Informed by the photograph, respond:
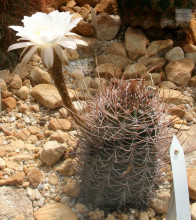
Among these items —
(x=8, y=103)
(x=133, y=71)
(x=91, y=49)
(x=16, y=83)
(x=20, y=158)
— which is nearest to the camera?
(x=20, y=158)

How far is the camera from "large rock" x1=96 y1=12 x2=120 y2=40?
2705 millimetres

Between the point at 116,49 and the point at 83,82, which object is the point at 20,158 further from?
the point at 116,49

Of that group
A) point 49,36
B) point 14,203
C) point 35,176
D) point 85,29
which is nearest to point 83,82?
point 85,29

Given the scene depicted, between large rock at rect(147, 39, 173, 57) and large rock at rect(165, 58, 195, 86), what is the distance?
6.3 inches

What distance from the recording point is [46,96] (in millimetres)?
2168

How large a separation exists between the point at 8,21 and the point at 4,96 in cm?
52

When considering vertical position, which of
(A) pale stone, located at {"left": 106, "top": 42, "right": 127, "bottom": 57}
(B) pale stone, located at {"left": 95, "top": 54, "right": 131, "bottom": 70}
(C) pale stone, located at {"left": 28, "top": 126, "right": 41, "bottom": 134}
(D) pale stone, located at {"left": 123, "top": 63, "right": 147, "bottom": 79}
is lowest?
(C) pale stone, located at {"left": 28, "top": 126, "right": 41, "bottom": 134}

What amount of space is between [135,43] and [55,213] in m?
1.42

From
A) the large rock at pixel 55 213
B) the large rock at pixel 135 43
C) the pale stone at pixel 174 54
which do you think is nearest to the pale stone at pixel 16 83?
the large rock at pixel 135 43

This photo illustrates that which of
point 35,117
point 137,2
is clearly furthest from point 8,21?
point 137,2

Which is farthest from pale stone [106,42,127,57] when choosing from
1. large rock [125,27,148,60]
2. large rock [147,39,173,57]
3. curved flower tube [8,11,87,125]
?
curved flower tube [8,11,87,125]

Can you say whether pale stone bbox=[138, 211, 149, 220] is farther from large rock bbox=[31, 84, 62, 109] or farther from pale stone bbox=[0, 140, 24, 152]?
large rock bbox=[31, 84, 62, 109]

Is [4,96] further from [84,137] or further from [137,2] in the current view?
[137,2]

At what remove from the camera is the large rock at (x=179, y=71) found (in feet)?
7.82
